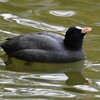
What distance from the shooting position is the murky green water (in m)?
7.42

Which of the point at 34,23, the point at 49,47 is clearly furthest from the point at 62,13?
the point at 49,47

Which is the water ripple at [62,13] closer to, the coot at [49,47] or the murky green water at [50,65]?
the murky green water at [50,65]

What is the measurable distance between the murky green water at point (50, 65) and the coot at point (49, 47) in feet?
0.36

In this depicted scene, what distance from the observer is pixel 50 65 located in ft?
28.5

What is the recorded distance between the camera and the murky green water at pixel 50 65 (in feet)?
24.3

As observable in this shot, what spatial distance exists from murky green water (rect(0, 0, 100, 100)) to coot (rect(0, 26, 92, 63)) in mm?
110

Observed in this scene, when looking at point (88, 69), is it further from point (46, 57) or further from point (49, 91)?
point (49, 91)

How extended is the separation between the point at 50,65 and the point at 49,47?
0.94 ft

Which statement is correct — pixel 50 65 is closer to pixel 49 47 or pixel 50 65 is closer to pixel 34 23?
pixel 49 47

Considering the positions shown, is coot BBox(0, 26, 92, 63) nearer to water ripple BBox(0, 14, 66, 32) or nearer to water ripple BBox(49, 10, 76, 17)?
water ripple BBox(0, 14, 66, 32)

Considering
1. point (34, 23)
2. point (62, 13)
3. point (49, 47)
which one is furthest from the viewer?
point (62, 13)

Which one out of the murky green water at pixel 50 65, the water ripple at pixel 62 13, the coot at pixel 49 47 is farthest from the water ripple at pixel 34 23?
the coot at pixel 49 47

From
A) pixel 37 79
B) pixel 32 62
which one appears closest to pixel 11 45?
pixel 32 62

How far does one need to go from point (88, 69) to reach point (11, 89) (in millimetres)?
1507
